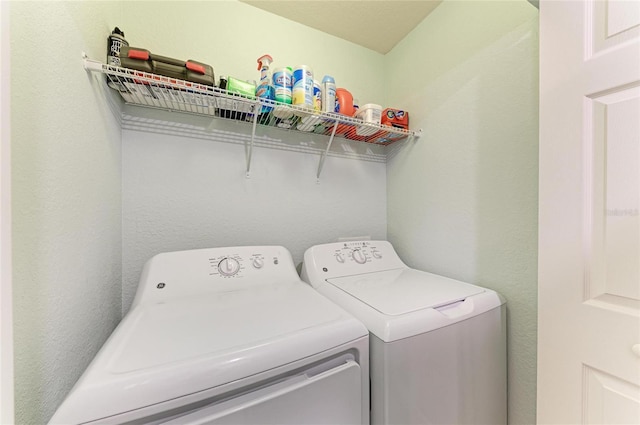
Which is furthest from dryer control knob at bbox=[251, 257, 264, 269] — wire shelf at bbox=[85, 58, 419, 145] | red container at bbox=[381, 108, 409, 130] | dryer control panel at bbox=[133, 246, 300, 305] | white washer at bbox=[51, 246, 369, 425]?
red container at bbox=[381, 108, 409, 130]

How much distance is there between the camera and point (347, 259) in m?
1.28

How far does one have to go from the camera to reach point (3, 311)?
0.33 m

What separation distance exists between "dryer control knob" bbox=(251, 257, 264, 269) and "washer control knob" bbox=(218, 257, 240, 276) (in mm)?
73

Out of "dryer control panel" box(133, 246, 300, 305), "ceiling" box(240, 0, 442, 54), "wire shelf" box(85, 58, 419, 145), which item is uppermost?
"ceiling" box(240, 0, 442, 54)

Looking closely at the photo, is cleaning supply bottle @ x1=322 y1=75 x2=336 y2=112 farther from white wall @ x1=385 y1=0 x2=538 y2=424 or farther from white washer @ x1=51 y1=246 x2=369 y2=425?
white washer @ x1=51 y1=246 x2=369 y2=425

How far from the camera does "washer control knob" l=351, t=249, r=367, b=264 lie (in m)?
1.31

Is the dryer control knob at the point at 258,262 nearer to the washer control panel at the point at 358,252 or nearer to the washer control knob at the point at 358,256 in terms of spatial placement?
the washer control panel at the point at 358,252

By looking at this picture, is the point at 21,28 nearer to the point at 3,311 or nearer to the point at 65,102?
the point at 65,102

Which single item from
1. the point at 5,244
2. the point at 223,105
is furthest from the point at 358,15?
the point at 5,244

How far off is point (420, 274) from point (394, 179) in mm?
682

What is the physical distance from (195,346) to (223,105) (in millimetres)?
972

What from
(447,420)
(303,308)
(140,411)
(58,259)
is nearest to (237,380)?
(140,411)

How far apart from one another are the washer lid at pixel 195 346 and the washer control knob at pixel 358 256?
461 millimetres

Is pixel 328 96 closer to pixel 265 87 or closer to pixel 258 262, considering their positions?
pixel 265 87
